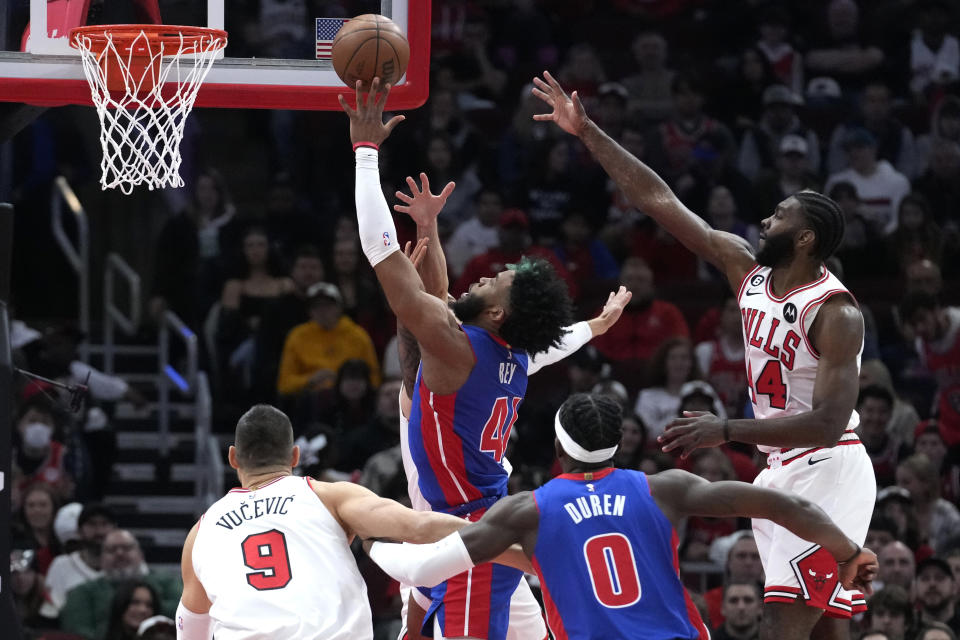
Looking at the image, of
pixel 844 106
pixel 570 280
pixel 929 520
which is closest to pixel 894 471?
pixel 929 520

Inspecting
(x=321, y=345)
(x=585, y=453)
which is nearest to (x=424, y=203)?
(x=585, y=453)

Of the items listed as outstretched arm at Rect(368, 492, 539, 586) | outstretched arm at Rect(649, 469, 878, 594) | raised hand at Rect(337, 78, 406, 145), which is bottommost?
outstretched arm at Rect(368, 492, 539, 586)

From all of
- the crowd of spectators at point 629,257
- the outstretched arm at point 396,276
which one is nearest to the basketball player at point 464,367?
the outstretched arm at point 396,276

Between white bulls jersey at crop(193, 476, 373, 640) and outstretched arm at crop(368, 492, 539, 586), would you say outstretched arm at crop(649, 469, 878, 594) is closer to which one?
outstretched arm at crop(368, 492, 539, 586)

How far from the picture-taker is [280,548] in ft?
20.9

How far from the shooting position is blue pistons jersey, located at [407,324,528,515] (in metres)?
6.89

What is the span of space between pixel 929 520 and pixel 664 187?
5392 mm

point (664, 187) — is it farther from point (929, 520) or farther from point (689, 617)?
point (929, 520)

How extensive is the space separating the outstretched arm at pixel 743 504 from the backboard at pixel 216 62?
2884mm

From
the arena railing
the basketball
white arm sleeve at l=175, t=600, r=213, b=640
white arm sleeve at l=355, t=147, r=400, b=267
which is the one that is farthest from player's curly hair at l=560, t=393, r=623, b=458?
the arena railing

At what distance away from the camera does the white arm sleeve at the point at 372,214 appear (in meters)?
6.79

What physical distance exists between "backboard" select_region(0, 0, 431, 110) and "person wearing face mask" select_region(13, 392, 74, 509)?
5.48m

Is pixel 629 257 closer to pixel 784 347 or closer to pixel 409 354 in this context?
pixel 409 354

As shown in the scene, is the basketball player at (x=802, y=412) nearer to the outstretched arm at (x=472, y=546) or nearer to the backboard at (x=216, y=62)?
the outstretched arm at (x=472, y=546)
